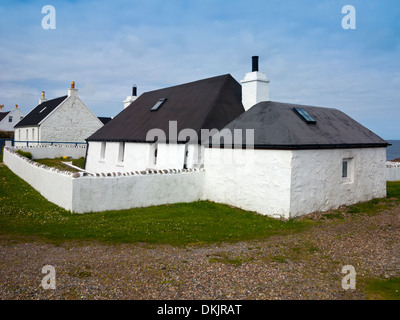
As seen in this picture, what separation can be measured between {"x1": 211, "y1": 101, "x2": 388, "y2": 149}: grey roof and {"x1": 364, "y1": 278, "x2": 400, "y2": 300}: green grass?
5710 mm

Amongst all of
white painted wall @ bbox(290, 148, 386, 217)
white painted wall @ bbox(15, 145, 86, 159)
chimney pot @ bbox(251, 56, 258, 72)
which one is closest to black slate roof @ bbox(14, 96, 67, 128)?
white painted wall @ bbox(15, 145, 86, 159)

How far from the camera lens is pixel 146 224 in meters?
11.0

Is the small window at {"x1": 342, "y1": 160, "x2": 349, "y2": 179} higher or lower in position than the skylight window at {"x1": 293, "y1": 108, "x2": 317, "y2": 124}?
lower

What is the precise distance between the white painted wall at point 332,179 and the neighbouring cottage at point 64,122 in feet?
94.5

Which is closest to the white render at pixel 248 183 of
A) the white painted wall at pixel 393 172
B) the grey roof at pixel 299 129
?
the grey roof at pixel 299 129

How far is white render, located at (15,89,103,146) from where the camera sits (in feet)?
110

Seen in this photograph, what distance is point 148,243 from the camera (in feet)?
29.8

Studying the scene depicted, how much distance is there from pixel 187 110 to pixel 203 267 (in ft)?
40.1

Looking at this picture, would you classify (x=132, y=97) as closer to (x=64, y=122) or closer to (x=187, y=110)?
(x=64, y=122)

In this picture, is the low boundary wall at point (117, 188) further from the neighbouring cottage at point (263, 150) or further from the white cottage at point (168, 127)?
the white cottage at point (168, 127)

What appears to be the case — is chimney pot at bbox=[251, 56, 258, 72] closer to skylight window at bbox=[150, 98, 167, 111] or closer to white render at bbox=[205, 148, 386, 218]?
white render at bbox=[205, 148, 386, 218]

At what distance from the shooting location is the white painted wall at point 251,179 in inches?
474

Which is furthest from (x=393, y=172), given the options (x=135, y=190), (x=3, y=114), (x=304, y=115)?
(x=3, y=114)

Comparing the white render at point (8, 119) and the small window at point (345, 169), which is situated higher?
the white render at point (8, 119)
